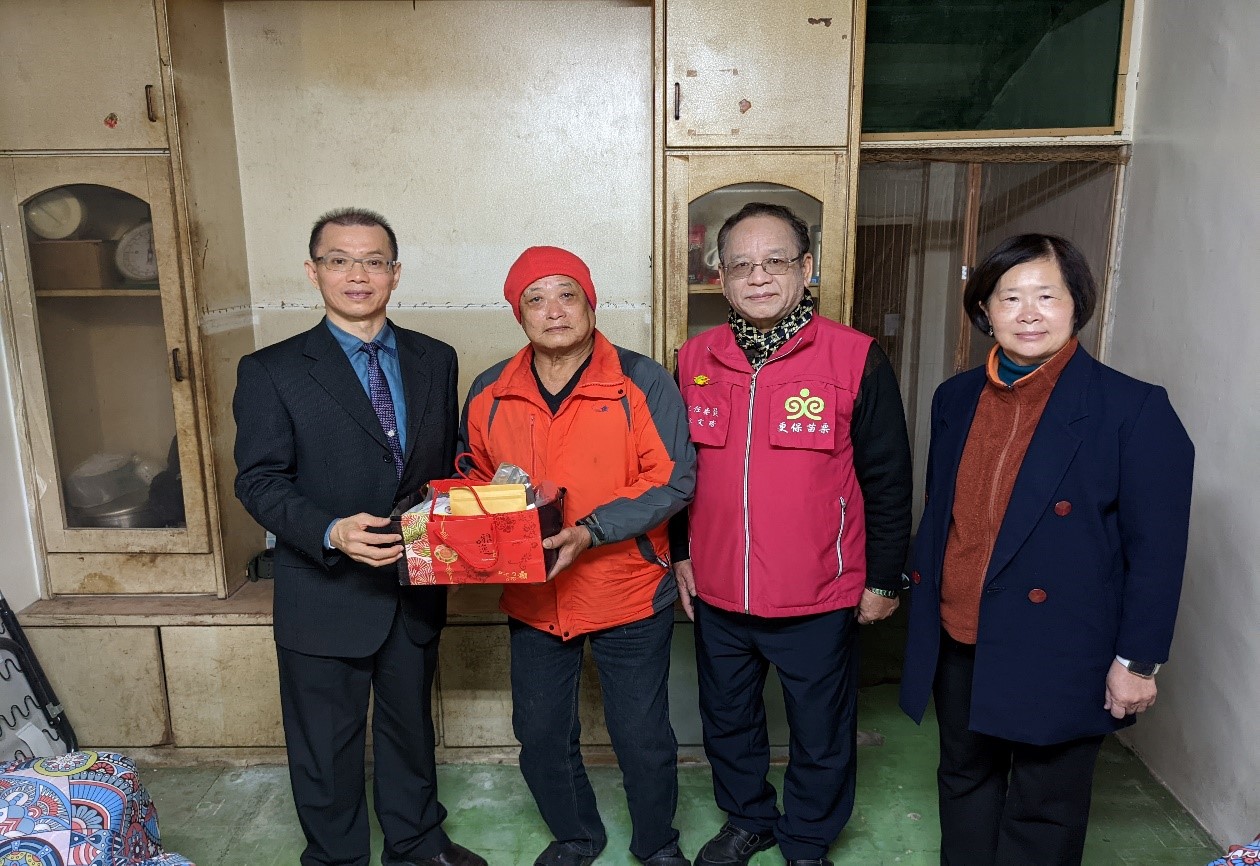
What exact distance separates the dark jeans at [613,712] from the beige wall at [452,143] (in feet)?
4.26

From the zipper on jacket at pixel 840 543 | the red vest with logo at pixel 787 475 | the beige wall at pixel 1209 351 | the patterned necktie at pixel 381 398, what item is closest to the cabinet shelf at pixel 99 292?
the patterned necktie at pixel 381 398

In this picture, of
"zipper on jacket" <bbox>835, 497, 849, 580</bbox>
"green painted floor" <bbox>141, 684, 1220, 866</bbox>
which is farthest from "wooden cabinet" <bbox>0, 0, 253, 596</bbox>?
"zipper on jacket" <bbox>835, 497, 849, 580</bbox>

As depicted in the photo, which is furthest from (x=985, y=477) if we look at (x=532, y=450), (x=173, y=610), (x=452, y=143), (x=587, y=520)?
(x=173, y=610)

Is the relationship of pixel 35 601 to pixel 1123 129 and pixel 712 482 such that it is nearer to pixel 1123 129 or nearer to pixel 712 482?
pixel 712 482

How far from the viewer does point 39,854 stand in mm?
1600

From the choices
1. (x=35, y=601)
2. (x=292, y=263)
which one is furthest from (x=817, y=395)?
(x=35, y=601)

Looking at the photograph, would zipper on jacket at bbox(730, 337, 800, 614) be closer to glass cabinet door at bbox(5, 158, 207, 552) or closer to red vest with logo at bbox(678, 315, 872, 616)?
red vest with logo at bbox(678, 315, 872, 616)

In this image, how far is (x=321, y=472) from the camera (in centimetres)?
192

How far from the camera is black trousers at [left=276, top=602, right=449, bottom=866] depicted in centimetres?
200

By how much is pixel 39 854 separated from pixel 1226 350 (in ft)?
9.63

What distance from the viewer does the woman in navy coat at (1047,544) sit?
1565 millimetres

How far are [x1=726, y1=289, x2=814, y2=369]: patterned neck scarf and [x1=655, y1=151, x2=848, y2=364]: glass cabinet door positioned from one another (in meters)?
0.59

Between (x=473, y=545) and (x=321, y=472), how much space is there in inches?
17.4

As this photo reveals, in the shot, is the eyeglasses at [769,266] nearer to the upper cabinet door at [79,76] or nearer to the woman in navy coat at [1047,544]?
the woman in navy coat at [1047,544]
